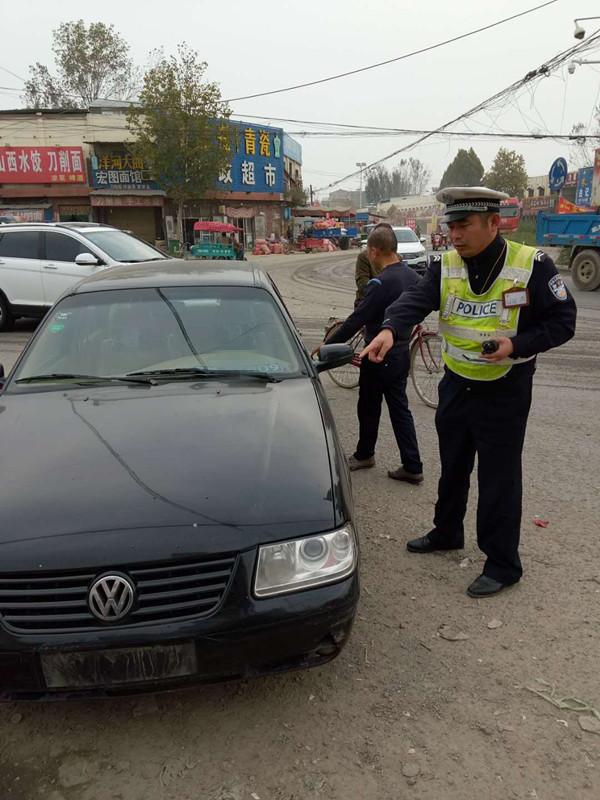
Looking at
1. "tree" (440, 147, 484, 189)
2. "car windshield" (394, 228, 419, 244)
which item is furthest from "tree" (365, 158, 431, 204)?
"car windshield" (394, 228, 419, 244)

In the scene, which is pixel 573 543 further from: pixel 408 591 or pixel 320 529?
pixel 320 529

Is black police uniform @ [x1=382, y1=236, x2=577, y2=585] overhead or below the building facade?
below

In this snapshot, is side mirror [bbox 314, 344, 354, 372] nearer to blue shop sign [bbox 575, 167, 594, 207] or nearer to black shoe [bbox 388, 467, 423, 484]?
black shoe [bbox 388, 467, 423, 484]

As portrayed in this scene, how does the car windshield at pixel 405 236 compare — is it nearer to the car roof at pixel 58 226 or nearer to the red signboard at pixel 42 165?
the car roof at pixel 58 226

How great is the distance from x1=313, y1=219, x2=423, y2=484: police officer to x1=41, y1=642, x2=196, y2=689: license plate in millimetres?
2685

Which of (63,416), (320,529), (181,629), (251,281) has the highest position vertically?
(251,281)

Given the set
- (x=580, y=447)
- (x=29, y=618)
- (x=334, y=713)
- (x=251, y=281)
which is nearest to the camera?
(x=29, y=618)

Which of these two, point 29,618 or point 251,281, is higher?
point 251,281

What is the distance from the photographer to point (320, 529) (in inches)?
82.7

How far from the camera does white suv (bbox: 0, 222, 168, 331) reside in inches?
381

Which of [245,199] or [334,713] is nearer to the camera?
[334,713]

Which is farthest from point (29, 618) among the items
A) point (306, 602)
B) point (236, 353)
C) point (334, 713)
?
point (236, 353)

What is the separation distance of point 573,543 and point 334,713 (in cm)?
188

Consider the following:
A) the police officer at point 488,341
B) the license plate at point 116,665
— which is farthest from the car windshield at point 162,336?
the license plate at point 116,665
